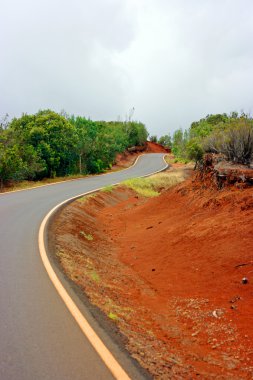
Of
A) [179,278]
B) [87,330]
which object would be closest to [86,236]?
[179,278]

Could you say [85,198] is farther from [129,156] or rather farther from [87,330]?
[129,156]

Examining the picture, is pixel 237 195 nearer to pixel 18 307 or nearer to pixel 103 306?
pixel 103 306

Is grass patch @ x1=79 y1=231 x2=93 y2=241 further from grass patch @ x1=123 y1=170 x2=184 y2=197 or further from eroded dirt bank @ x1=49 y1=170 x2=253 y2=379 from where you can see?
grass patch @ x1=123 y1=170 x2=184 y2=197

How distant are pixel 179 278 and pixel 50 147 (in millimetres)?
27680

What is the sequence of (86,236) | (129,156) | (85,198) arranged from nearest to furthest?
(86,236), (85,198), (129,156)

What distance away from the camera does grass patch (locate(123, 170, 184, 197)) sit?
29.3m

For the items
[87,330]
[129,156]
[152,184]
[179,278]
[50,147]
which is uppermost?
[50,147]

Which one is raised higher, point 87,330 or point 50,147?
point 50,147

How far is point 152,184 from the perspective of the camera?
3272 cm

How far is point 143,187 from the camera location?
31062 millimetres

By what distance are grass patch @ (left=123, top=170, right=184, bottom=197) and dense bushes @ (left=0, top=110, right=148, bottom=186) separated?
7.65 metres

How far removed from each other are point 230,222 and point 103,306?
16.2 feet

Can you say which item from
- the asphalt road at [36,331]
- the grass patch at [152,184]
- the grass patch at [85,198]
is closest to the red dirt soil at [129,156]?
the grass patch at [152,184]

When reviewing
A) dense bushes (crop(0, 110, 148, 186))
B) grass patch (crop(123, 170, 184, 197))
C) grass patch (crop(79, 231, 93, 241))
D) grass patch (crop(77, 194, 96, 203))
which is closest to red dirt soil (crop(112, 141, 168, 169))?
dense bushes (crop(0, 110, 148, 186))
